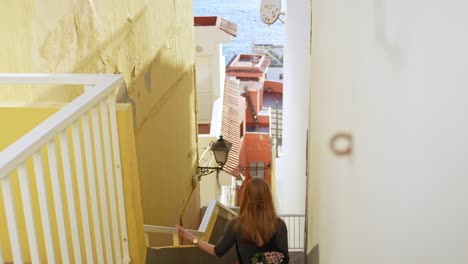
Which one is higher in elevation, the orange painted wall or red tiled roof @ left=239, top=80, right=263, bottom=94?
red tiled roof @ left=239, top=80, right=263, bottom=94

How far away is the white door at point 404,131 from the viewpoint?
3.97ft

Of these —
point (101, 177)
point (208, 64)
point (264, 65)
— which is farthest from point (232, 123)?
point (101, 177)

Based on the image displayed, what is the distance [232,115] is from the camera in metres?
19.1

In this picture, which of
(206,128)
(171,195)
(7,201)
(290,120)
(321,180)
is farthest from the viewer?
(206,128)

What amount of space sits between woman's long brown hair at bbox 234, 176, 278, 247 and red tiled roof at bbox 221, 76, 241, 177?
11.3 meters

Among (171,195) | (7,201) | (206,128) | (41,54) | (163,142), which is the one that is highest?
(41,54)

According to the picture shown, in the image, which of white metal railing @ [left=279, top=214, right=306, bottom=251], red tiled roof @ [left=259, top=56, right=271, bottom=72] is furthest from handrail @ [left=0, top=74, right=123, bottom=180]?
red tiled roof @ [left=259, top=56, right=271, bottom=72]

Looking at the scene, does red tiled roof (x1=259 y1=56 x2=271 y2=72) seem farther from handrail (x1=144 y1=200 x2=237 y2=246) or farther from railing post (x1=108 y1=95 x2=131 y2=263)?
railing post (x1=108 y1=95 x2=131 y2=263)

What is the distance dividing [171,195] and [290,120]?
3689 mm

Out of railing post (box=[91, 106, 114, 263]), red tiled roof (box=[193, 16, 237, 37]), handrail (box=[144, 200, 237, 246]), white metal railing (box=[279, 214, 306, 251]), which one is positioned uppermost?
red tiled roof (box=[193, 16, 237, 37])

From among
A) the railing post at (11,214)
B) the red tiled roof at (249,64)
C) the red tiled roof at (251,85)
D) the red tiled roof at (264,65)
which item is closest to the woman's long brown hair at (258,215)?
the railing post at (11,214)

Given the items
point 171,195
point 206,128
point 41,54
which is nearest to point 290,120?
point 171,195

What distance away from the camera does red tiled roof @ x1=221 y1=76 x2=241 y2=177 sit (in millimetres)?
15549

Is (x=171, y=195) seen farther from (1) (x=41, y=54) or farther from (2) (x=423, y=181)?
(2) (x=423, y=181)
